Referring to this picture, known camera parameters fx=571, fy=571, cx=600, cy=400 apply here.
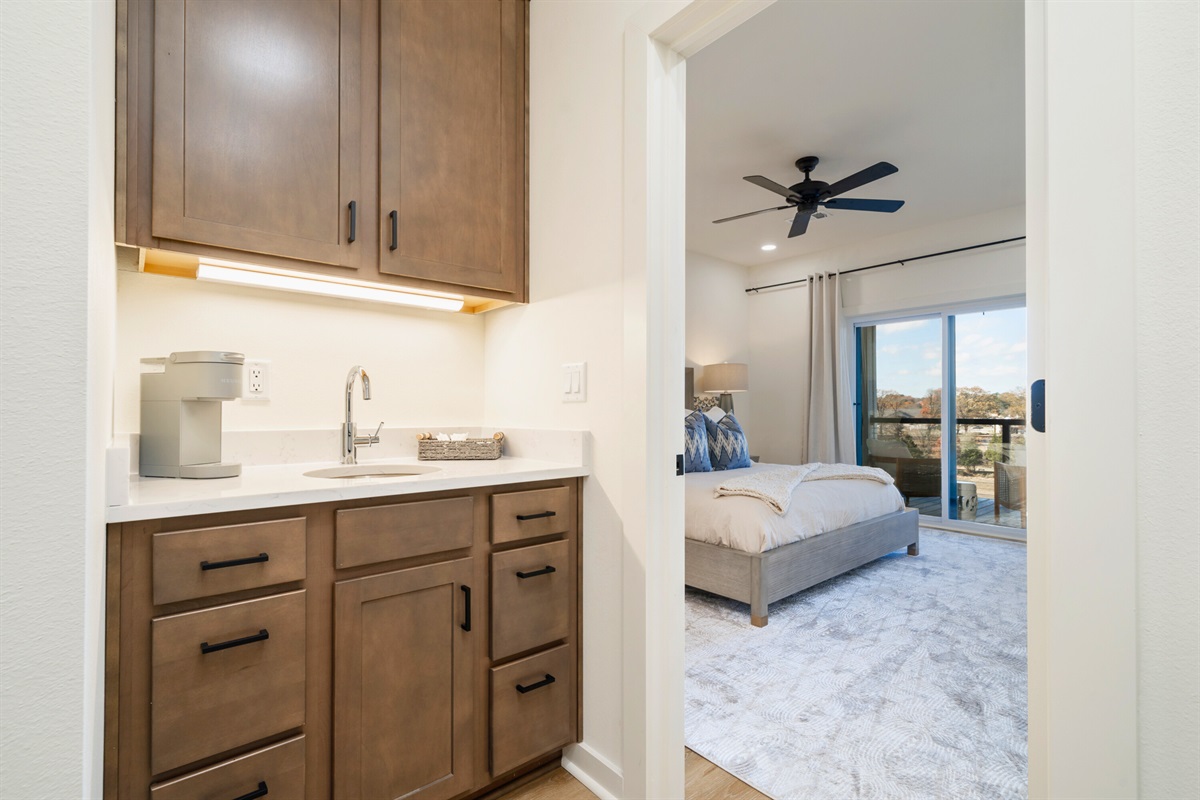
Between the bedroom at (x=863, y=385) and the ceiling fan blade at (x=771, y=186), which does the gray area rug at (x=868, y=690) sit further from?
the ceiling fan blade at (x=771, y=186)

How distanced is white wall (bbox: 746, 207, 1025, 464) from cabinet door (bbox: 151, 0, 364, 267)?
16.7 feet

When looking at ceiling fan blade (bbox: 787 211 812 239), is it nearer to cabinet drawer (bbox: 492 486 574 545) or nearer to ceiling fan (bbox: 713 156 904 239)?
ceiling fan (bbox: 713 156 904 239)

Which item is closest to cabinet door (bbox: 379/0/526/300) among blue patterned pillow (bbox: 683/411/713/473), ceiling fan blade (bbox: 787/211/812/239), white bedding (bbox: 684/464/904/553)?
white bedding (bbox: 684/464/904/553)

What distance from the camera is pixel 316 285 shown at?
1774 mm

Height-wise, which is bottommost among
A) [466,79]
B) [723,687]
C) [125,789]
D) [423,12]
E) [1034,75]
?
[723,687]

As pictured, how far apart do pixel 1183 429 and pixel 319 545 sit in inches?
59.3

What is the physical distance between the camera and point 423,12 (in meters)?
1.75

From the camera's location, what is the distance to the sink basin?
1.67 metres

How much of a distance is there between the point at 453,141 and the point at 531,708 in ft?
5.63

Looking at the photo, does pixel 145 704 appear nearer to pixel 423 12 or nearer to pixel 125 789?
pixel 125 789

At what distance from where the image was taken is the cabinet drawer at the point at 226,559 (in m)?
1.10

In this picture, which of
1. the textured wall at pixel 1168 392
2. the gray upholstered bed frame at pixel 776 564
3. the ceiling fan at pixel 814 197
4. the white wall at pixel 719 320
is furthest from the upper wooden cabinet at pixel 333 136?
the white wall at pixel 719 320

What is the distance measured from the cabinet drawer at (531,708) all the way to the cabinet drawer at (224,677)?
0.50 m

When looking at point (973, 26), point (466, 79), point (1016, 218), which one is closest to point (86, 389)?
point (466, 79)
